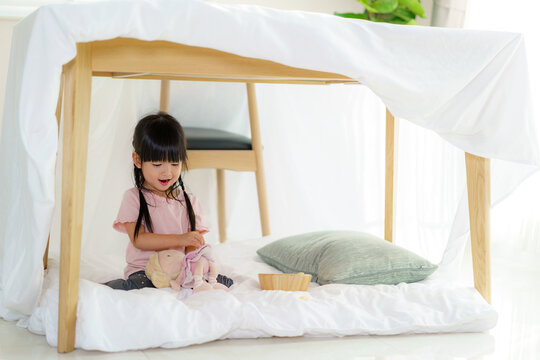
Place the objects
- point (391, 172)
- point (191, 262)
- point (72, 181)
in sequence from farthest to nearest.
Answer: point (391, 172), point (191, 262), point (72, 181)

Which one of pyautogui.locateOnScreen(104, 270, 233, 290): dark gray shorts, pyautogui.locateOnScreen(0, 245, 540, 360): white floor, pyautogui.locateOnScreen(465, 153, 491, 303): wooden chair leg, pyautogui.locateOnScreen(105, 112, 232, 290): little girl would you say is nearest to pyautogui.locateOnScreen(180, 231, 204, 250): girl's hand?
pyautogui.locateOnScreen(105, 112, 232, 290): little girl

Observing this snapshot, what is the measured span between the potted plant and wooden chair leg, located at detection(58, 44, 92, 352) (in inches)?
53.5

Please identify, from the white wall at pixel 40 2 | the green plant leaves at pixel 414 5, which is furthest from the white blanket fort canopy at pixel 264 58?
the green plant leaves at pixel 414 5

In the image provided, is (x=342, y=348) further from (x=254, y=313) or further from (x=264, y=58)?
(x=264, y=58)

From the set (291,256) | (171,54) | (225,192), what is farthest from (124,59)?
(225,192)

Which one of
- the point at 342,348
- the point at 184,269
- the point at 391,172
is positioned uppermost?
the point at 391,172

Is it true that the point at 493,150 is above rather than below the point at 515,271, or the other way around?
above

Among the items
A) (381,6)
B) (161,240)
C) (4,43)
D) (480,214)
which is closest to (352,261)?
(480,214)

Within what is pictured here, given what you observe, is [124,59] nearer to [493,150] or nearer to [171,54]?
[171,54]

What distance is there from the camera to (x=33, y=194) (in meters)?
0.99

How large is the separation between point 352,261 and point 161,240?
41 centimetres

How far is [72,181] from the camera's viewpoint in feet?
3.38

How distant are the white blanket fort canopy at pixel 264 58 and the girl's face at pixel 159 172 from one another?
0.94 ft

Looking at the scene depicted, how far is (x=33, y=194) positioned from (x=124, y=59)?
0.27 metres
